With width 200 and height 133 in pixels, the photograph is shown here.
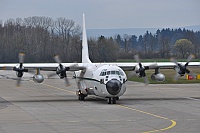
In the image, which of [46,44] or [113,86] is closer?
[113,86]

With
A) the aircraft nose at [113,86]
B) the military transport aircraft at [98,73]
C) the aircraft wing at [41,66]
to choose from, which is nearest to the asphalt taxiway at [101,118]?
the aircraft nose at [113,86]

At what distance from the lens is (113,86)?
3070cm

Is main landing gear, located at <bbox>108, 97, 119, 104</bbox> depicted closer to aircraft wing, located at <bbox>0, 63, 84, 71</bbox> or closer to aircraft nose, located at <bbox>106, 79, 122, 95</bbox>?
aircraft nose, located at <bbox>106, 79, 122, 95</bbox>

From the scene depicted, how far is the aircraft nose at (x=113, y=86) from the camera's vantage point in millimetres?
30703

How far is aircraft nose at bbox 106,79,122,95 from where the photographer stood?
3070 cm

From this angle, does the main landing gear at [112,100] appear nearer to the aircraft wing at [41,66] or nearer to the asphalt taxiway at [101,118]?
the asphalt taxiway at [101,118]

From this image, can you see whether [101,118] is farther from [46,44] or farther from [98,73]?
[46,44]

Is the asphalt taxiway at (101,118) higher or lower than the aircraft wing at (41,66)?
lower

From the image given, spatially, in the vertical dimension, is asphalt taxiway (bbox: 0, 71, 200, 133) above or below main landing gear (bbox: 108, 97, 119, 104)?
below

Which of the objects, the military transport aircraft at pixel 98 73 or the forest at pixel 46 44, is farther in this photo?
the forest at pixel 46 44

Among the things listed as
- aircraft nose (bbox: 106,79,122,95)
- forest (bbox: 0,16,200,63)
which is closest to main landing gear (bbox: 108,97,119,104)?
aircraft nose (bbox: 106,79,122,95)

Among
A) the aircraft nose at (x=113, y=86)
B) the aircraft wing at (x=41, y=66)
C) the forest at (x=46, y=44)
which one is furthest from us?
the forest at (x=46, y=44)

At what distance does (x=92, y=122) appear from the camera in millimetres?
22391

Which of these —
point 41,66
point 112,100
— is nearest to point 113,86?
point 112,100
